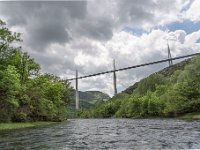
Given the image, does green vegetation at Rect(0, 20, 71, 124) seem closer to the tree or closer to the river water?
the tree

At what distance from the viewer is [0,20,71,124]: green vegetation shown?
53.1 metres

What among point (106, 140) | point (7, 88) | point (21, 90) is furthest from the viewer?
point (21, 90)

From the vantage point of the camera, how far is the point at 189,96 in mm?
94188

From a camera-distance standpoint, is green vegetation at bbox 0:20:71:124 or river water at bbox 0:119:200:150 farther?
green vegetation at bbox 0:20:71:124

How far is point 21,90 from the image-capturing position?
64.5 meters

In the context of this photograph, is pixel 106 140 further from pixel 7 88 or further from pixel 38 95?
pixel 38 95

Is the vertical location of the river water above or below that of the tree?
below

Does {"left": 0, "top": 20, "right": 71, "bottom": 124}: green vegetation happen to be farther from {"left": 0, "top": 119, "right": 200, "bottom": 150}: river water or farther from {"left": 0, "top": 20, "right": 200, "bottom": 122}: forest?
{"left": 0, "top": 119, "right": 200, "bottom": 150}: river water

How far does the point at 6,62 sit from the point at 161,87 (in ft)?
265

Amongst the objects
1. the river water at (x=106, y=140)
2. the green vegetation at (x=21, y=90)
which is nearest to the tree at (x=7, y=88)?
the green vegetation at (x=21, y=90)

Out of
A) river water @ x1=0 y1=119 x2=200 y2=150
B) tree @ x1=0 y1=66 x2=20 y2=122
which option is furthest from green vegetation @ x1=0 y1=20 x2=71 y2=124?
river water @ x1=0 y1=119 x2=200 y2=150

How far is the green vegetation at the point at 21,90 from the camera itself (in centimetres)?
5306

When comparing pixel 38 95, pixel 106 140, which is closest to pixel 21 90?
pixel 38 95

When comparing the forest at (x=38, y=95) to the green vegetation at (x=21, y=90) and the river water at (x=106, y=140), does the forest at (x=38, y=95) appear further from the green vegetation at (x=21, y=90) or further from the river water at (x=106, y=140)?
the river water at (x=106, y=140)
